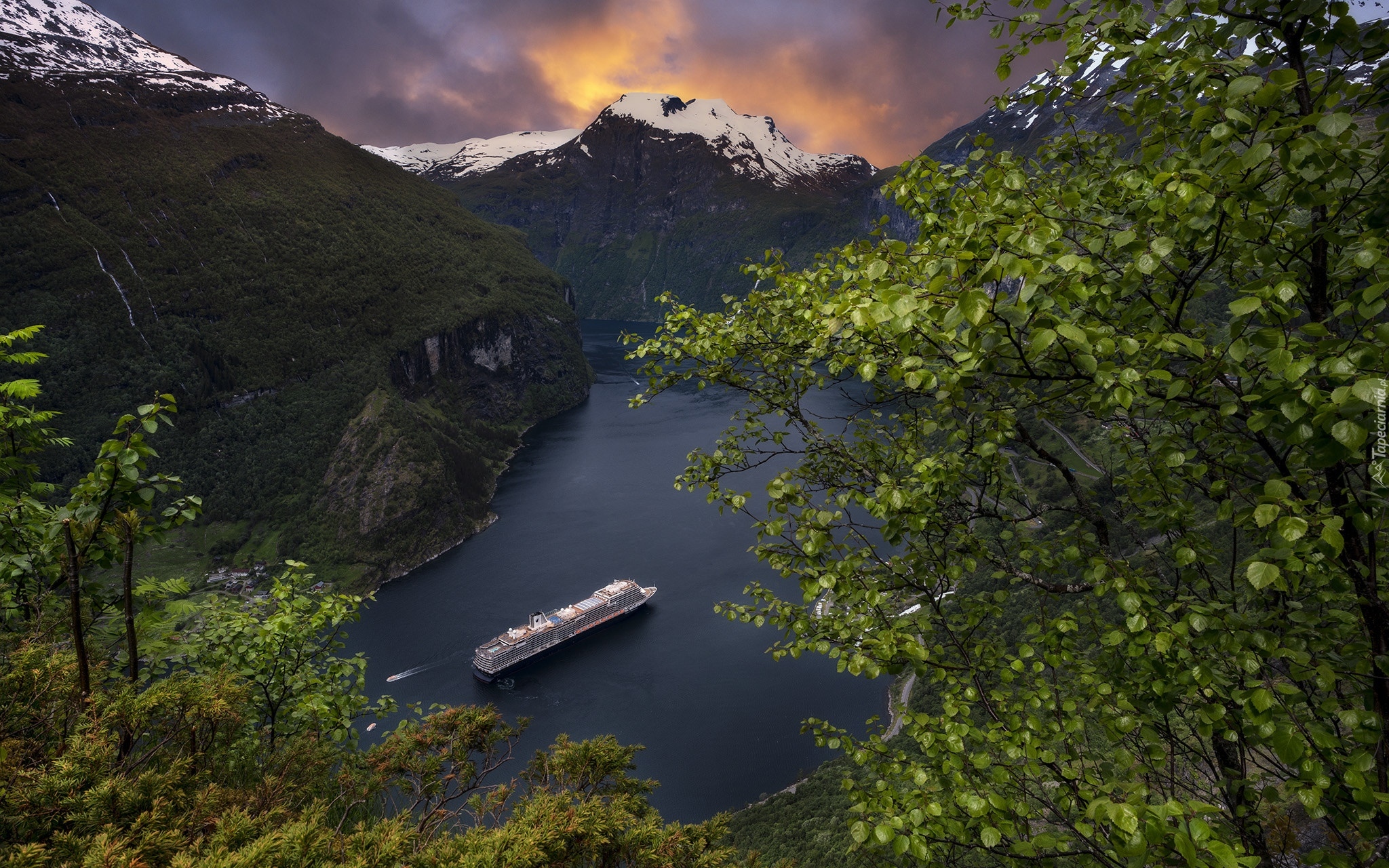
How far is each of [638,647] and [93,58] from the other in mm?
214259

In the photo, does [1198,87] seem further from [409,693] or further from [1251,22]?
[409,693]

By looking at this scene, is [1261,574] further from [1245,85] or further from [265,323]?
[265,323]

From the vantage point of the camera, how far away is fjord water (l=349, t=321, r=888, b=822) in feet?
154

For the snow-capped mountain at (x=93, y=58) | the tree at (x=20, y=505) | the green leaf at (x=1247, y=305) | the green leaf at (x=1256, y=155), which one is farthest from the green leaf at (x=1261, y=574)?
the snow-capped mountain at (x=93, y=58)

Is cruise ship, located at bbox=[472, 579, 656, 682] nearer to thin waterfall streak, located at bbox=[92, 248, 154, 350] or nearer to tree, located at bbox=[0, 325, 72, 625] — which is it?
tree, located at bbox=[0, 325, 72, 625]

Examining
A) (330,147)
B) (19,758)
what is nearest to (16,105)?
(330,147)

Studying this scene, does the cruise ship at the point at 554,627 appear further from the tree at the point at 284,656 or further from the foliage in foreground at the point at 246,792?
the foliage in foreground at the point at 246,792

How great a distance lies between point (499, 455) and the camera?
12562 cm

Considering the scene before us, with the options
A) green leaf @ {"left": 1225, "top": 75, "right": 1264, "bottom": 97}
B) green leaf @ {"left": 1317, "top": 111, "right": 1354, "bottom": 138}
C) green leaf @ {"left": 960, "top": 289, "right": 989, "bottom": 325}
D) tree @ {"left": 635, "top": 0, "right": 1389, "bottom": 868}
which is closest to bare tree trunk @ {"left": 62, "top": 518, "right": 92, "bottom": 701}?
tree @ {"left": 635, "top": 0, "right": 1389, "bottom": 868}

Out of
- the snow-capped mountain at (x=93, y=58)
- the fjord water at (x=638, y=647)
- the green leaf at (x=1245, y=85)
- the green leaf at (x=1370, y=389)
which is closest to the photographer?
the green leaf at (x=1370, y=389)

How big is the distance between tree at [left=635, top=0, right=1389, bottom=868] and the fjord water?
89.9ft

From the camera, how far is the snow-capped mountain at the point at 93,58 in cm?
14038

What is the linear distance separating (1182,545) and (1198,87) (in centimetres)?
272

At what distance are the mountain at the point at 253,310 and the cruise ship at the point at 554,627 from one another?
34003 mm
